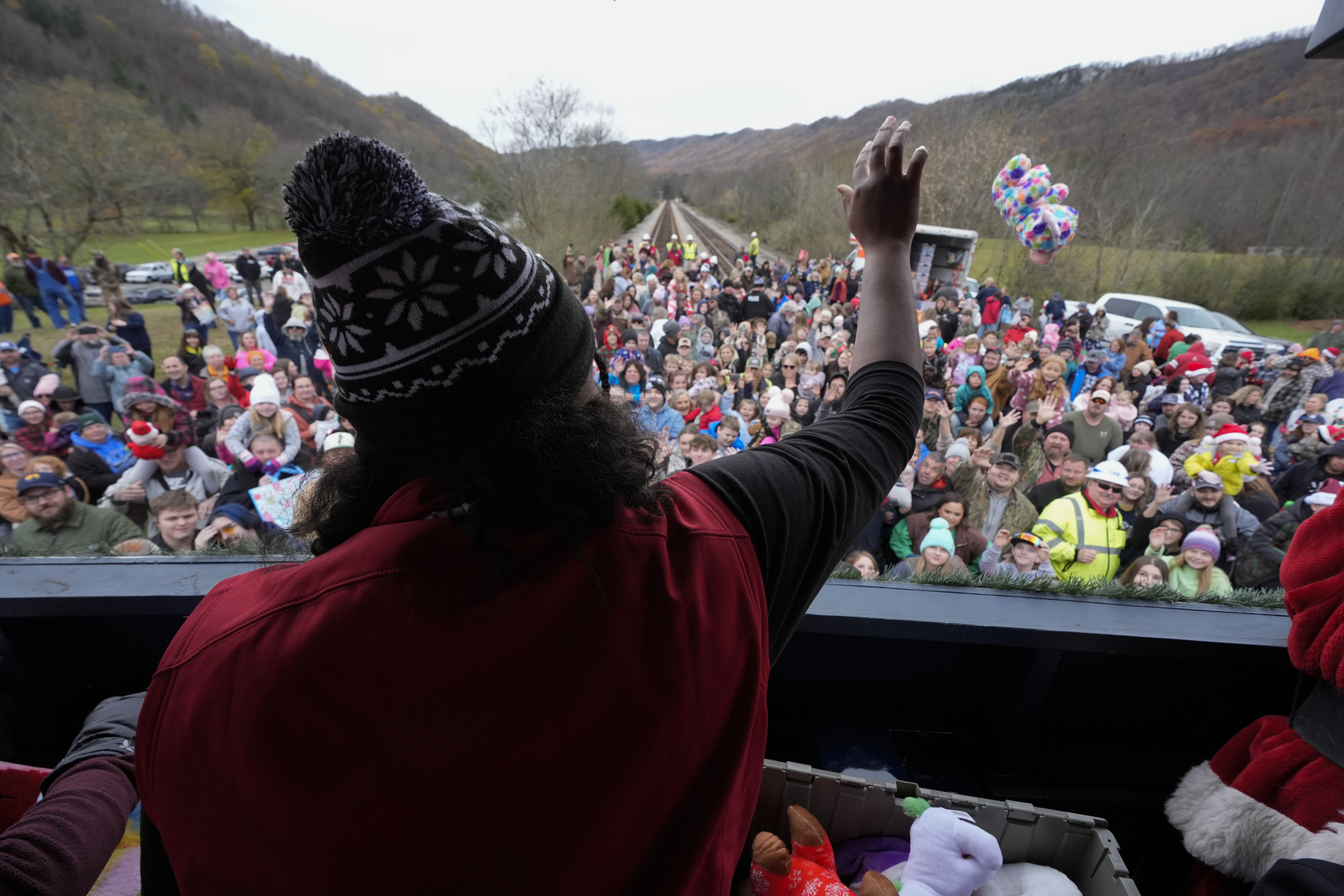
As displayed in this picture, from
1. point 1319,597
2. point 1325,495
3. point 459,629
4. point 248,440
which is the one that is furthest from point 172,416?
point 1325,495

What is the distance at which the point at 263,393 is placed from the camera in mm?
5137

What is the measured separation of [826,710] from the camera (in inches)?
84.3

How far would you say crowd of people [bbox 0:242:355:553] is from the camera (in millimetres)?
3492

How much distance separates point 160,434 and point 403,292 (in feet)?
17.7

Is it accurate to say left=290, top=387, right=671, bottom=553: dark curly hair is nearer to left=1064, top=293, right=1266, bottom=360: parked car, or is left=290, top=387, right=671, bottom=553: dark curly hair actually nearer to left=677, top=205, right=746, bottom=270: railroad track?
left=1064, top=293, right=1266, bottom=360: parked car

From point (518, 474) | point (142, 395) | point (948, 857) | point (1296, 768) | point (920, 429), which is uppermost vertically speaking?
point (518, 474)

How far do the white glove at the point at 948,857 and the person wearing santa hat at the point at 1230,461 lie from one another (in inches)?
188

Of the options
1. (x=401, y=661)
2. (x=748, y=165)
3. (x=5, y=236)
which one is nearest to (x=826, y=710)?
(x=401, y=661)

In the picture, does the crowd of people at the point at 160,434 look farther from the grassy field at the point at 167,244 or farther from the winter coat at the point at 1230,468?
the grassy field at the point at 167,244

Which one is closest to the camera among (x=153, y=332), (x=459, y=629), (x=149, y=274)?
(x=459, y=629)

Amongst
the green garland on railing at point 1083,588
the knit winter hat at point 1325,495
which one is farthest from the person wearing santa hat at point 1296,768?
the knit winter hat at point 1325,495

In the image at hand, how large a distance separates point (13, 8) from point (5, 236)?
1792 centimetres

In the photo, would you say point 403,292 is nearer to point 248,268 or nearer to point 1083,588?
point 1083,588

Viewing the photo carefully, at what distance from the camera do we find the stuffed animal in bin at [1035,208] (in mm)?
5934
